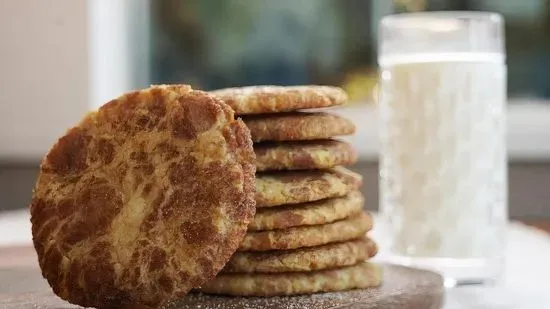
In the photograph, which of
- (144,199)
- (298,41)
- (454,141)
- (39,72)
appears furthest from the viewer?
(298,41)

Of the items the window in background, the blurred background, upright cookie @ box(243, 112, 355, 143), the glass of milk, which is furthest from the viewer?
the window in background

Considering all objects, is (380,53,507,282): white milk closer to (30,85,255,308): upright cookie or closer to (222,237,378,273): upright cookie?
(222,237,378,273): upright cookie

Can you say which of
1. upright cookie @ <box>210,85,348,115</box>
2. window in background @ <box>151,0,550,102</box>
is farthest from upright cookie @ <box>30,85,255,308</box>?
window in background @ <box>151,0,550,102</box>

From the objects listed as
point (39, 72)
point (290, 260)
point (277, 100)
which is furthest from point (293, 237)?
point (39, 72)

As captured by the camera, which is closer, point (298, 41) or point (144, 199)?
point (144, 199)

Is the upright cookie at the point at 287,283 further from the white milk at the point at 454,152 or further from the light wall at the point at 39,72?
the light wall at the point at 39,72

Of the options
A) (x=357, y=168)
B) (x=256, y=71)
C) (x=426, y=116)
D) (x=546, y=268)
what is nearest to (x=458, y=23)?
(x=426, y=116)

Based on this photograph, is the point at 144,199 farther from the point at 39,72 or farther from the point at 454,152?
the point at 39,72
